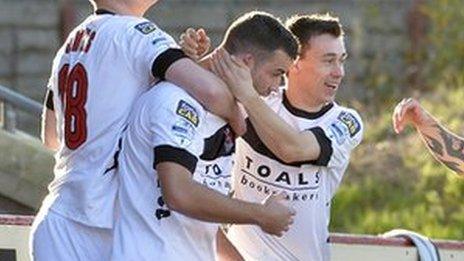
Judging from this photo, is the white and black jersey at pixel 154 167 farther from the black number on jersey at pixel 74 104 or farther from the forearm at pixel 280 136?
the forearm at pixel 280 136

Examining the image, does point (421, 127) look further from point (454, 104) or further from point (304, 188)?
point (454, 104)

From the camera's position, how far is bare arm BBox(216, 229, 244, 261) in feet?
19.0

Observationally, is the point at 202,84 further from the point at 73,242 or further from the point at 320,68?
the point at 320,68

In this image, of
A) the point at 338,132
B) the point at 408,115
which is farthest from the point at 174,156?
the point at 408,115

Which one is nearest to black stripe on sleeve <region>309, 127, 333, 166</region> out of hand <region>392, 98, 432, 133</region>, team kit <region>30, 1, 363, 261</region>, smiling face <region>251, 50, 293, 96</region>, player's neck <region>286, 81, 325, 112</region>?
player's neck <region>286, 81, 325, 112</region>

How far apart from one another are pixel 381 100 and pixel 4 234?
8.85 m

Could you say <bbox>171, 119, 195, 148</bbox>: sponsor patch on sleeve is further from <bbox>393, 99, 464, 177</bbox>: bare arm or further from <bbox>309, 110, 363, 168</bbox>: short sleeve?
<bbox>393, 99, 464, 177</bbox>: bare arm

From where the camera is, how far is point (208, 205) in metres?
5.25

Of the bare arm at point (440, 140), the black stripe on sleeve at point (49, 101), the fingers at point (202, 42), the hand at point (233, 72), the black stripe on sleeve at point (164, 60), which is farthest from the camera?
the bare arm at point (440, 140)

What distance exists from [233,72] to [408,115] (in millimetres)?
1124

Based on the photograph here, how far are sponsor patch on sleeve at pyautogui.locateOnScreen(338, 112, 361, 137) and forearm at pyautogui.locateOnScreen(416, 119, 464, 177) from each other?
1.50 feet

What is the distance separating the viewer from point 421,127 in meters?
6.53

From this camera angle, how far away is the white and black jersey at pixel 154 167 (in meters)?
5.26

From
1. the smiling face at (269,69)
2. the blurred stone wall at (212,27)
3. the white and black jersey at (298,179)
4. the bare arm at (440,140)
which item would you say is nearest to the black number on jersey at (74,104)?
the smiling face at (269,69)
